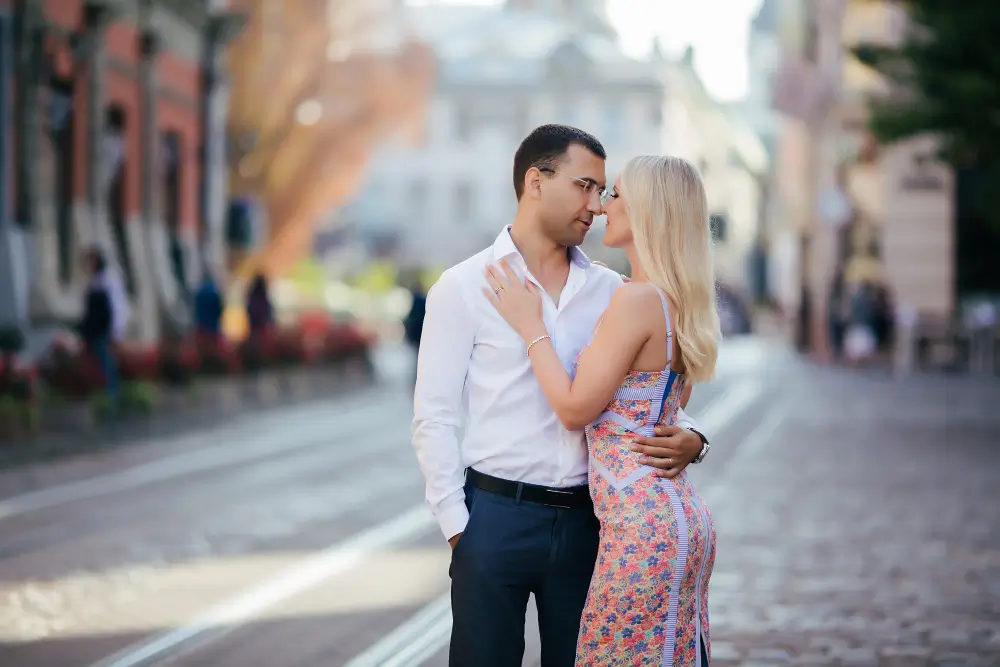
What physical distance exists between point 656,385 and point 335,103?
34552mm

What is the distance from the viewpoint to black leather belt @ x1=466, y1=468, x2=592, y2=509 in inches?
169

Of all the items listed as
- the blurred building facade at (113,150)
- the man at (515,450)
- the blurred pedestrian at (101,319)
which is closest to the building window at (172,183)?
the blurred building facade at (113,150)

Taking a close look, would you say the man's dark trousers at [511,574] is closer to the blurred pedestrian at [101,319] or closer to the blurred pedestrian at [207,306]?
the blurred pedestrian at [101,319]

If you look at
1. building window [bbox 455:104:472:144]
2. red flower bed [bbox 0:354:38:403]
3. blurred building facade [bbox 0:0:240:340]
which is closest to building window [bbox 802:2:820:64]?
blurred building facade [bbox 0:0:240:340]

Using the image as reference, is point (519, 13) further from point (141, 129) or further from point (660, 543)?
point (660, 543)

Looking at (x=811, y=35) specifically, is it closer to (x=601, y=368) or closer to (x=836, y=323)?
(x=836, y=323)

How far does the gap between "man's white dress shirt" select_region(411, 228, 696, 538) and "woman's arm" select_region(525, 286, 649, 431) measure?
0.43 feet

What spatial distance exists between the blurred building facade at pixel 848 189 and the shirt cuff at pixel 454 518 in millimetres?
18972

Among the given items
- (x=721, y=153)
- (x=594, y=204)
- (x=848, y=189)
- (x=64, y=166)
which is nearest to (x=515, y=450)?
(x=594, y=204)

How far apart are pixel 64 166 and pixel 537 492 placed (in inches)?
938

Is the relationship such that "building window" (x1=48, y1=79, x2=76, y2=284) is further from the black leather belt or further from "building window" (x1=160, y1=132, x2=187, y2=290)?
the black leather belt

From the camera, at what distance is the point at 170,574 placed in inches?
373

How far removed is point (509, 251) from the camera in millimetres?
4395

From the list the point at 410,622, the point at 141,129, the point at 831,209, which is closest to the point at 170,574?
the point at 410,622
